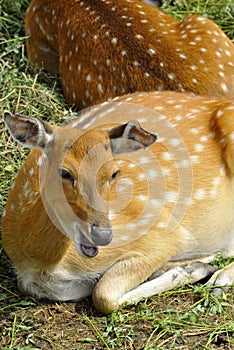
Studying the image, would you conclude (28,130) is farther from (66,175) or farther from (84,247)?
(84,247)

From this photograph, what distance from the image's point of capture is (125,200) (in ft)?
17.6

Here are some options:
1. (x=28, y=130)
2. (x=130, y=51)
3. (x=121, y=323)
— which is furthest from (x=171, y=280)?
(x=130, y=51)

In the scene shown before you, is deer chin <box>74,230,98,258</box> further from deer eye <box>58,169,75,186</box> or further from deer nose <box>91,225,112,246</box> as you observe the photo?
deer eye <box>58,169,75,186</box>

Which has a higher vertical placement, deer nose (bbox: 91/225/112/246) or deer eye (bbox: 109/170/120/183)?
deer eye (bbox: 109/170/120/183)

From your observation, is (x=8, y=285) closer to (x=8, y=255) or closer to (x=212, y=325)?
(x=8, y=255)

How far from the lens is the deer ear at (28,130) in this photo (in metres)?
4.68

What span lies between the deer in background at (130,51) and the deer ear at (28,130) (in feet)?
6.45

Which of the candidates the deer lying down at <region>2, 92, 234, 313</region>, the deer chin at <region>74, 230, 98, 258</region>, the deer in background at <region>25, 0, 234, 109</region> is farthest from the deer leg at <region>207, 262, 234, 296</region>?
the deer in background at <region>25, 0, 234, 109</region>

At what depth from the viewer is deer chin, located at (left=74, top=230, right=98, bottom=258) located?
188 inches

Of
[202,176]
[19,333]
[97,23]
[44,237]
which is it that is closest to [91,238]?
[44,237]

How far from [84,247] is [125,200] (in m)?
0.62

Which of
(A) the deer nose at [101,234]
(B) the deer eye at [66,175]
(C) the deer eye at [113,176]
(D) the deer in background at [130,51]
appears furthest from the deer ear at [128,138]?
(D) the deer in background at [130,51]

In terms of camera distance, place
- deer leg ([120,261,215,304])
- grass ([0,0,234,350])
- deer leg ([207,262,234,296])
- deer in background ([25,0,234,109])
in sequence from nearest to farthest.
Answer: grass ([0,0,234,350]), deer leg ([120,261,215,304]), deer leg ([207,262,234,296]), deer in background ([25,0,234,109])

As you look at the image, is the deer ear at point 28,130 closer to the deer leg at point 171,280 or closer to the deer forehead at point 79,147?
the deer forehead at point 79,147
